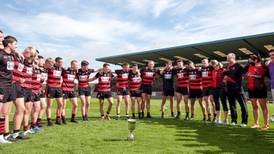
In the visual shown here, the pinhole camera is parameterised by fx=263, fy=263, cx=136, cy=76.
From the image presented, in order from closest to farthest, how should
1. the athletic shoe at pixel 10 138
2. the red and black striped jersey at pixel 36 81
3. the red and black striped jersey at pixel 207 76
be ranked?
the athletic shoe at pixel 10 138 → the red and black striped jersey at pixel 36 81 → the red and black striped jersey at pixel 207 76

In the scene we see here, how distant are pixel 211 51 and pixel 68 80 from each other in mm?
26936

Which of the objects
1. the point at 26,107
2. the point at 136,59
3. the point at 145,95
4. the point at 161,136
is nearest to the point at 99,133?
the point at 161,136

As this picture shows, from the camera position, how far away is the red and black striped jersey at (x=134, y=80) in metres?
10.7

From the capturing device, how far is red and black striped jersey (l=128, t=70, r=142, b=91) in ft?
35.2

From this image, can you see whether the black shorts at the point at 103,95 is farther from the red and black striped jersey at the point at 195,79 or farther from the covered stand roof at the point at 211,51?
the covered stand roof at the point at 211,51

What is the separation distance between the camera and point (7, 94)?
18.1 feet

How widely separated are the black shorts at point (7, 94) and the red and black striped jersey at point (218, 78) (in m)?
6.56

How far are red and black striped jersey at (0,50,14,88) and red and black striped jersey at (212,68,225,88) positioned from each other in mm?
6600

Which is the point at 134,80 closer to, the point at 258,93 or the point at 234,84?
the point at 234,84

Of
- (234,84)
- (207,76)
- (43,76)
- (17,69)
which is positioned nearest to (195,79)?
(207,76)

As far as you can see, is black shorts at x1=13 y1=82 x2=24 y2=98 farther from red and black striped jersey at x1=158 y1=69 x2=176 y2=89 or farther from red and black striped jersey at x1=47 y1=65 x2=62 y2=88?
red and black striped jersey at x1=158 y1=69 x2=176 y2=89

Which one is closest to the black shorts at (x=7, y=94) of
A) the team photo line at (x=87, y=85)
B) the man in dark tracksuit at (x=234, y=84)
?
the team photo line at (x=87, y=85)

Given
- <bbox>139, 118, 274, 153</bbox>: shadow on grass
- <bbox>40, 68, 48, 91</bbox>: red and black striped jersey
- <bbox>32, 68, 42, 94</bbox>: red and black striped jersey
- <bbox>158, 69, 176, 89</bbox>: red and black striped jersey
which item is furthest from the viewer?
<bbox>158, 69, 176, 89</bbox>: red and black striped jersey

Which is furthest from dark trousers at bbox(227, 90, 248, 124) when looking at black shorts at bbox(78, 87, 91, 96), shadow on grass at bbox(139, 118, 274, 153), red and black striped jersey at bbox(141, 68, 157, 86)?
black shorts at bbox(78, 87, 91, 96)
